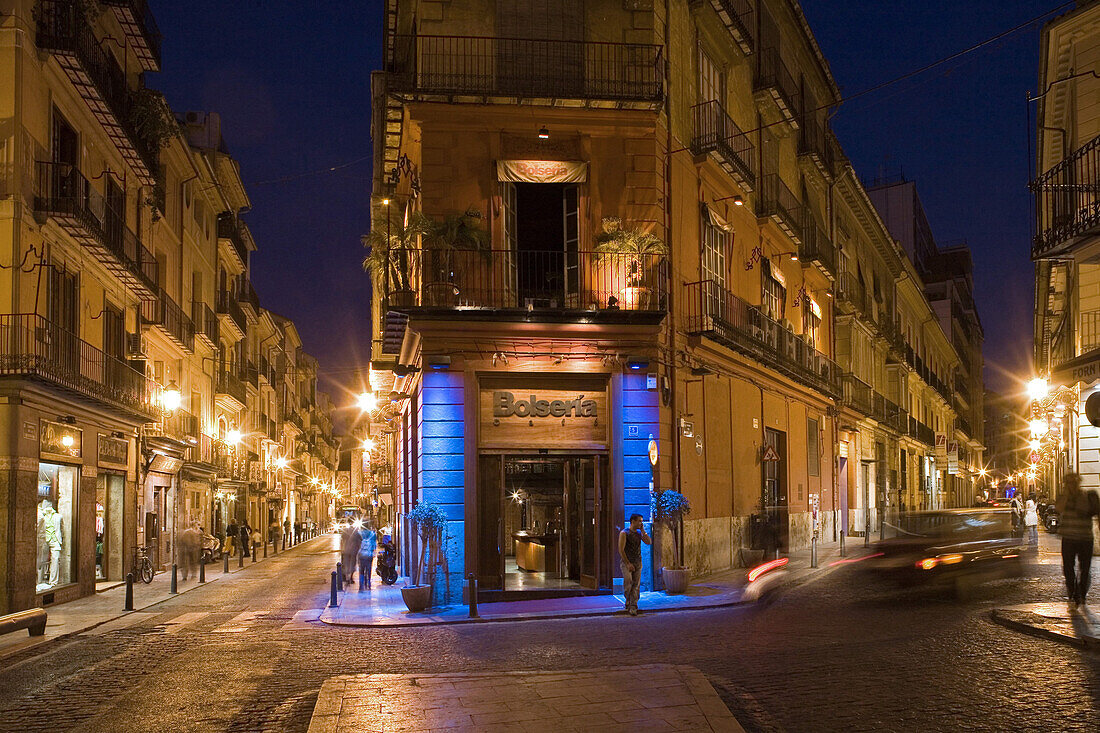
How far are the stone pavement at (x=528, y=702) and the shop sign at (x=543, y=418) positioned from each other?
30.1 feet

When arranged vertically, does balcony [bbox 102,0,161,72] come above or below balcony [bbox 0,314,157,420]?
above

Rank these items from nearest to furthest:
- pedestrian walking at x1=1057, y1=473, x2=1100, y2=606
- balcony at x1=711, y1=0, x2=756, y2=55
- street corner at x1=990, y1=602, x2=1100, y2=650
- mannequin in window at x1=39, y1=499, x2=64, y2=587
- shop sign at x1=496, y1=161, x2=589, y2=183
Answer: street corner at x1=990, y1=602, x2=1100, y2=650
pedestrian walking at x1=1057, y1=473, x2=1100, y2=606
shop sign at x1=496, y1=161, x2=589, y2=183
mannequin in window at x1=39, y1=499, x2=64, y2=587
balcony at x1=711, y1=0, x2=756, y2=55

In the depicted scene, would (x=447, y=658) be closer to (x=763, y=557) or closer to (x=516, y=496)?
(x=516, y=496)

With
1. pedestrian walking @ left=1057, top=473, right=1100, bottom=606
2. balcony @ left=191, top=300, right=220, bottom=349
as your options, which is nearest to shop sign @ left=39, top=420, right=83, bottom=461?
balcony @ left=191, top=300, right=220, bottom=349

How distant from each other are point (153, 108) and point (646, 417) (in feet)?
50.7

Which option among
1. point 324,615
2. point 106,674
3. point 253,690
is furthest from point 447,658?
point 324,615

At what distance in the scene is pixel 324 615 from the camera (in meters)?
17.0

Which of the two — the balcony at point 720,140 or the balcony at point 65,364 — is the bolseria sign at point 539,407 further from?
the balcony at point 65,364

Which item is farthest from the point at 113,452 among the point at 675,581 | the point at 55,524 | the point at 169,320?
the point at 675,581

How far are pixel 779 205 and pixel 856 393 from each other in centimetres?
1306

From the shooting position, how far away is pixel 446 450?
1830 cm

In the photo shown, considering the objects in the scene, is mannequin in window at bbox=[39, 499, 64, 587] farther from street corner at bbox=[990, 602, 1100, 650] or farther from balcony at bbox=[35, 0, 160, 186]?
street corner at bbox=[990, 602, 1100, 650]

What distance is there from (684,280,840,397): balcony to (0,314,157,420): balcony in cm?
1270

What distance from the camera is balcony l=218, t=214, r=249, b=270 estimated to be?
41.7 metres
